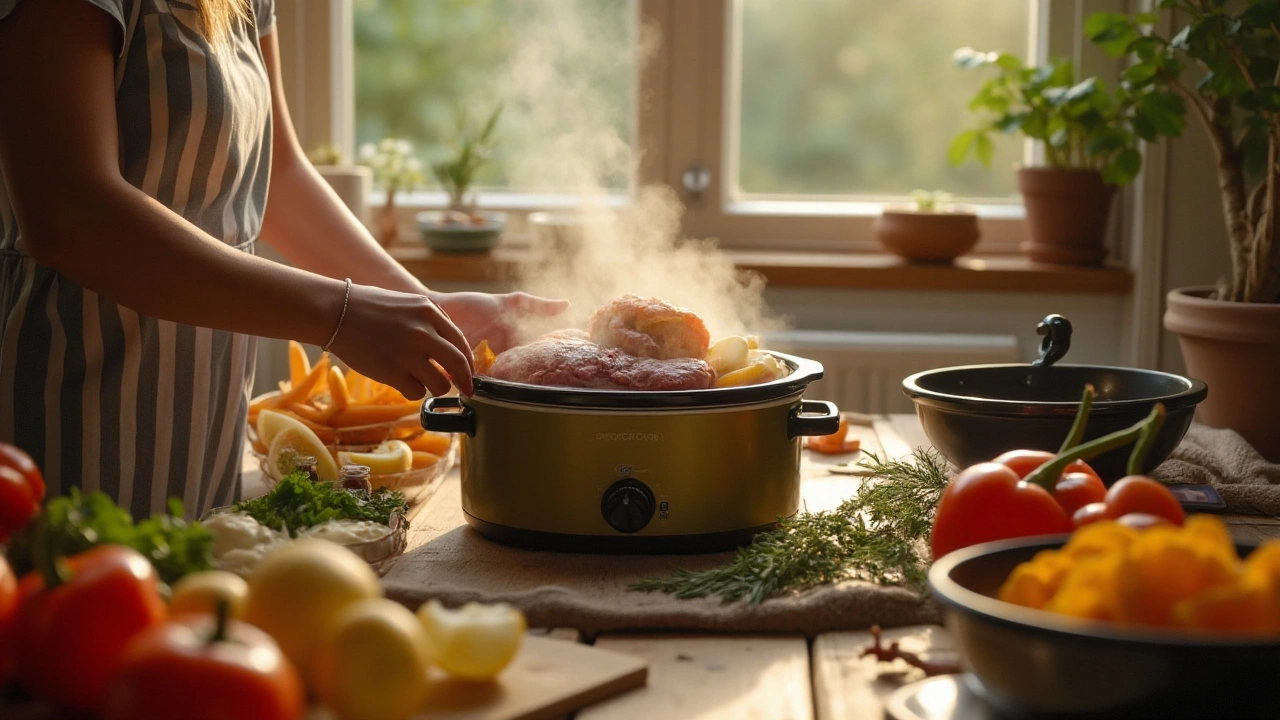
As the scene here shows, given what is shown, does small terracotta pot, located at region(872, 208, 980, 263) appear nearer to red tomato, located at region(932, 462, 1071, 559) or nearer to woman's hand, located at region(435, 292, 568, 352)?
woman's hand, located at region(435, 292, 568, 352)

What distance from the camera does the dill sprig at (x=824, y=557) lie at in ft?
3.96

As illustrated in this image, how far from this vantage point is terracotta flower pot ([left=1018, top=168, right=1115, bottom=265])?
3.12 m

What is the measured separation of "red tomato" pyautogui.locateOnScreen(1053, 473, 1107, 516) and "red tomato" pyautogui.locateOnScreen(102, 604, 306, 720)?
28.8 inches

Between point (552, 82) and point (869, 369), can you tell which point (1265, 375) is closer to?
point (869, 369)

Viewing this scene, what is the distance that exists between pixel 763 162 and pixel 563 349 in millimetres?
2314

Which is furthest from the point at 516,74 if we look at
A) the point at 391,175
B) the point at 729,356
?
the point at 729,356

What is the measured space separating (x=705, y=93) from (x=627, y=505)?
234 cm

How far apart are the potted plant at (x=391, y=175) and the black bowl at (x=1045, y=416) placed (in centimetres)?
212

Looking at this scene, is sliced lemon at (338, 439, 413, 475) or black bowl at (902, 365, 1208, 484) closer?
black bowl at (902, 365, 1208, 484)

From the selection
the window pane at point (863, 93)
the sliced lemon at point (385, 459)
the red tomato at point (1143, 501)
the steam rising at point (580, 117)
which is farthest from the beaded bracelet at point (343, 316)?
the window pane at point (863, 93)

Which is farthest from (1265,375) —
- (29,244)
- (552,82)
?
(552,82)

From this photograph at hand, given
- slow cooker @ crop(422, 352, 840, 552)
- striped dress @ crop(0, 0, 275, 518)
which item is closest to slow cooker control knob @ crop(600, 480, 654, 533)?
slow cooker @ crop(422, 352, 840, 552)

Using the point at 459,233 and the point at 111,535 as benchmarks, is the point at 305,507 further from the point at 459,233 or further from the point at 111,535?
the point at 459,233

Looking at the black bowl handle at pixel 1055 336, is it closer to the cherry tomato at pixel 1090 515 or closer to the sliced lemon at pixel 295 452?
the cherry tomato at pixel 1090 515
